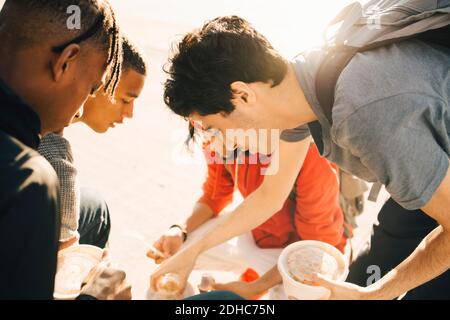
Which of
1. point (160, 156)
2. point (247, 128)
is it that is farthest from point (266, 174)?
point (160, 156)

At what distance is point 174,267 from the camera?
7.06ft

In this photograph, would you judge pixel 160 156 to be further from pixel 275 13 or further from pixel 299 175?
pixel 275 13

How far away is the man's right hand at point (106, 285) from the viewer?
1.65 metres

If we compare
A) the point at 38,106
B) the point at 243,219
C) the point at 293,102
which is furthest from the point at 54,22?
the point at 243,219

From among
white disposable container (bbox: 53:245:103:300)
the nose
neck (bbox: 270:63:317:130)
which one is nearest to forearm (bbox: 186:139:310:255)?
neck (bbox: 270:63:317:130)

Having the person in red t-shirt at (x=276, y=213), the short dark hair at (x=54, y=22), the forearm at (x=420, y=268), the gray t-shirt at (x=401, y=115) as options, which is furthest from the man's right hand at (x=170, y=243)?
the gray t-shirt at (x=401, y=115)

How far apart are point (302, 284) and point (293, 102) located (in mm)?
736

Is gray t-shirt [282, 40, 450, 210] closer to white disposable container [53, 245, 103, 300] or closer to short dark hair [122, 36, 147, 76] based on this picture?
white disposable container [53, 245, 103, 300]

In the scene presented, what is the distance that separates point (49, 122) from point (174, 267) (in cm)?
98

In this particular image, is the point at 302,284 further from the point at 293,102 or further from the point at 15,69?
the point at 15,69

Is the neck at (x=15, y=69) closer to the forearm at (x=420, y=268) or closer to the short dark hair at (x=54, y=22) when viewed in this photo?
the short dark hair at (x=54, y=22)

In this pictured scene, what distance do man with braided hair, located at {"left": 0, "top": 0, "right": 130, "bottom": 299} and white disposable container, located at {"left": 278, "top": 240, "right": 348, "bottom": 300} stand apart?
0.65 m

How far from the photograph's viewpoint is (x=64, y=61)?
1405mm
